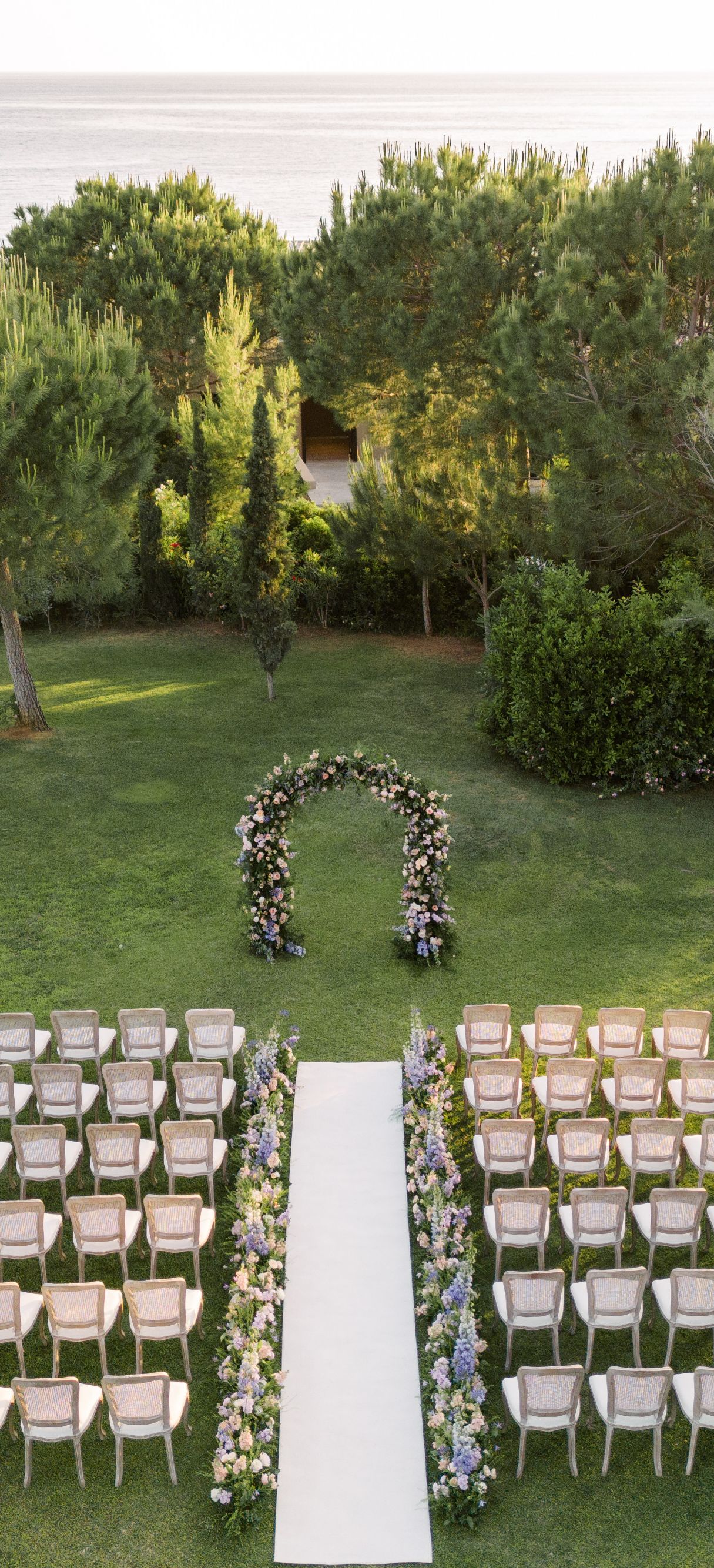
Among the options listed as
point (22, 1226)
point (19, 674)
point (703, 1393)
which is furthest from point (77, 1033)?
point (19, 674)

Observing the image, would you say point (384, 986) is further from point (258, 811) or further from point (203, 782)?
point (203, 782)

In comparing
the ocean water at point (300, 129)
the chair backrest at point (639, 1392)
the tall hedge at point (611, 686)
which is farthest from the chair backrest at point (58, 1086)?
the ocean water at point (300, 129)

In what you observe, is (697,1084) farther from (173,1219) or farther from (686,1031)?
(173,1219)

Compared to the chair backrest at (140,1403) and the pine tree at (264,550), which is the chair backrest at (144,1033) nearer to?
the chair backrest at (140,1403)

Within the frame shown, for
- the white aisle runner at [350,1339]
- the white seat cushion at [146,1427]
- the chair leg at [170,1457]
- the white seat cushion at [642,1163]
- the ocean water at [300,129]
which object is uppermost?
the ocean water at [300,129]

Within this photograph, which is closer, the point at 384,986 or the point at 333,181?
the point at 384,986

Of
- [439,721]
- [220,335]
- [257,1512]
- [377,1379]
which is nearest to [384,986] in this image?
[377,1379]

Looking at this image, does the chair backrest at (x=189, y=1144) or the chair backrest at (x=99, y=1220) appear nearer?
the chair backrest at (x=99, y=1220)
